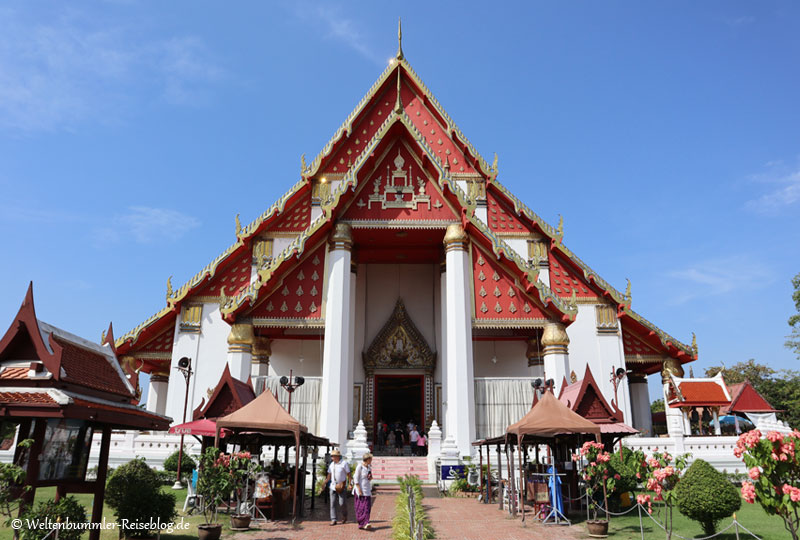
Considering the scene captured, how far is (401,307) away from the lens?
17.7m

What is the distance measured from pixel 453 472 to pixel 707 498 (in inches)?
245

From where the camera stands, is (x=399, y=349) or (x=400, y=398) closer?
(x=399, y=349)

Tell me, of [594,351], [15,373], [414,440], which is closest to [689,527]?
[15,373]

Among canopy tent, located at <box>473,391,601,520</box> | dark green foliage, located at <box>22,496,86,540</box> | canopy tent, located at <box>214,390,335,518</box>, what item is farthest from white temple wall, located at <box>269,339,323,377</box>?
dark green foliage, located at <box>22,496,86,540</box>

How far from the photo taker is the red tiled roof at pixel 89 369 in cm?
532

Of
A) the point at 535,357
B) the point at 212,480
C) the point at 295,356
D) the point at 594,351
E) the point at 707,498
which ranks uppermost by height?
the point at 594,351

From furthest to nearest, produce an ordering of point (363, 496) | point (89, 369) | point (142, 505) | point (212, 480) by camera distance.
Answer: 1. point (363, 496)
2. point (212, 480)
3. point (142, 505)
4. point (89, 369)

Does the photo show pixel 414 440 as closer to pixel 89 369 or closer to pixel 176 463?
pixel 176 463

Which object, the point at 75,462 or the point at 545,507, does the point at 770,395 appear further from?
the point at 75,462

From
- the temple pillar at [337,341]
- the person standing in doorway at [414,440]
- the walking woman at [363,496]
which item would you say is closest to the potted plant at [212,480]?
the walking woman at [363,496]

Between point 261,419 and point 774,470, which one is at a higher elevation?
point 261,419

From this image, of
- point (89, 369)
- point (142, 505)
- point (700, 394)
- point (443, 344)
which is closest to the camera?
point (89, 369)

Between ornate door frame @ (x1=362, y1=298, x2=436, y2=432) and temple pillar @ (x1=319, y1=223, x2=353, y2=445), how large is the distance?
2.13m

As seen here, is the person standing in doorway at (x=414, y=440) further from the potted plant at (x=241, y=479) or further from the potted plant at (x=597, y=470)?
the potted plant at (x=597, y=470)
